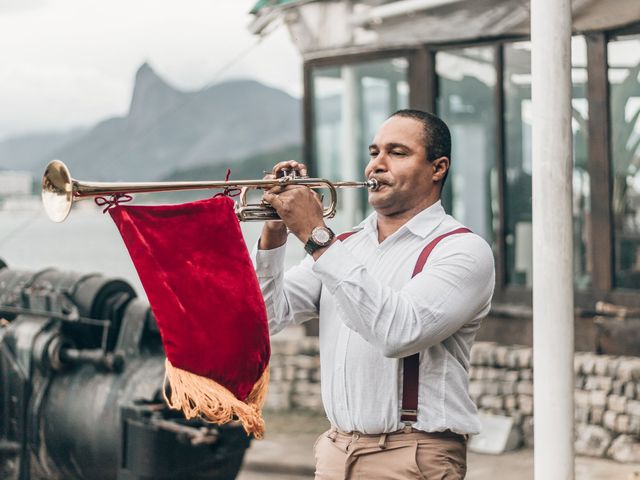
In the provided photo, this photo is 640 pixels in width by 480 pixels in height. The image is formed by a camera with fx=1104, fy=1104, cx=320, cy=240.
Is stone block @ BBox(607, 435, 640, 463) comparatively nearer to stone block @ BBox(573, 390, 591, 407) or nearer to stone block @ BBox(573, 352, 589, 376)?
stone block @ BBox(573, 390, 591, 407)

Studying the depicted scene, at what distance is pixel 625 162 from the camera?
7285 millimetres

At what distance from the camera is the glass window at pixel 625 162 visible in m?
7.16

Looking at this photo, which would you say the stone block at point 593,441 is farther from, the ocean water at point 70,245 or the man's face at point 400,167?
the ocean water at point 70,245

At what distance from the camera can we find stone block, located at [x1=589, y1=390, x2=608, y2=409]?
6746 millimetres

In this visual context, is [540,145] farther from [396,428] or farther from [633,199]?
[633,199]

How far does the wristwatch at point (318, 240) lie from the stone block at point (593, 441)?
433 cm

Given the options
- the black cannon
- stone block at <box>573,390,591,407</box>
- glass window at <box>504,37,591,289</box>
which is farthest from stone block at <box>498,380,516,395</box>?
the black cannon

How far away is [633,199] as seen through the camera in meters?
7.25

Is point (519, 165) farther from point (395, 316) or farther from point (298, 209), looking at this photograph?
point (395, 316)

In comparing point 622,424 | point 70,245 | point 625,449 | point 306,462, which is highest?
point 70,245

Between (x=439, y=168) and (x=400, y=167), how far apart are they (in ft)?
0.46

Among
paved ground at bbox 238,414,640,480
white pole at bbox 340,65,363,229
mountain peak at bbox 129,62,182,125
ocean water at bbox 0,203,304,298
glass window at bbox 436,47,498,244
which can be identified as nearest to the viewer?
paved ground at bbox 238,414,640,480

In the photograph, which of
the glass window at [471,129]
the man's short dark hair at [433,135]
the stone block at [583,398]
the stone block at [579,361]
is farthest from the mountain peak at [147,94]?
the man's short dark hair at [433,135]

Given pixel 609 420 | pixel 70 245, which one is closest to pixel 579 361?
pixel 609 420
